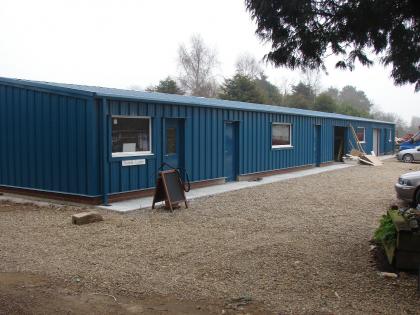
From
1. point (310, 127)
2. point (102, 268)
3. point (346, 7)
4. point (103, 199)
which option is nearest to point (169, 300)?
point (102, 268)

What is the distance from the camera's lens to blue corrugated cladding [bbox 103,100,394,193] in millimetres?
12117

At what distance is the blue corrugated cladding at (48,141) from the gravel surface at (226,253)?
91 cm

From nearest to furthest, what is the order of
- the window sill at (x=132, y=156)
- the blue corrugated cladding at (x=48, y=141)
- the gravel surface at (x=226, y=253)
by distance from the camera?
1. the gravel surface at (x=226, y=253)
2. the blue corrugated cladding at (x=48, y=141)
3. the window sill at (x=132, y=156)

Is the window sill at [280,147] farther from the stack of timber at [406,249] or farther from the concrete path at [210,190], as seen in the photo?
the stack of timber at [406,249]

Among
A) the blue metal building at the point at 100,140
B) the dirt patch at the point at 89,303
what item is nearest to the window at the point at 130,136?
the blue metal building at the point at 100,140

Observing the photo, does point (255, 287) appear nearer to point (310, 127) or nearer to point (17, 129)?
point (17, 129)

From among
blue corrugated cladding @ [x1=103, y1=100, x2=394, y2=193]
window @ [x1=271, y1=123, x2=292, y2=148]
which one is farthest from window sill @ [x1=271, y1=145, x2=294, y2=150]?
blue corrugated cladding @ [x1=103, y1=100, x2=394, y2=193]

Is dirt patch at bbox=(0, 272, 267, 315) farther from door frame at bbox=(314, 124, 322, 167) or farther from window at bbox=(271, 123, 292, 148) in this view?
door frame at bbox=(314, 124, 322, 167)

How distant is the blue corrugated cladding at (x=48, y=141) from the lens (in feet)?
36.7

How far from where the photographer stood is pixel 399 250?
5.91 metres

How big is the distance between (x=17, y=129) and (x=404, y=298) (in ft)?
35.2

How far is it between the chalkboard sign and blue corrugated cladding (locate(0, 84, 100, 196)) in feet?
5.25

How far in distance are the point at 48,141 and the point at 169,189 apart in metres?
3.57

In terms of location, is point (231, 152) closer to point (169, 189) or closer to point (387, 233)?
point (169, 189)
